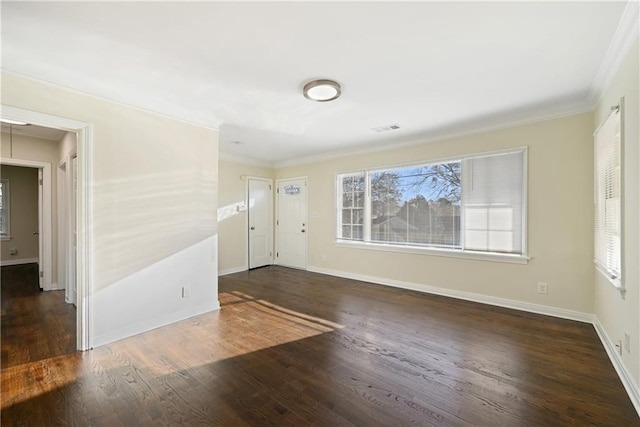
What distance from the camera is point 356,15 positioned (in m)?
1.72

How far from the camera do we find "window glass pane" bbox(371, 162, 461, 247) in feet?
13.8

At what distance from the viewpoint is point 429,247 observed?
→ 14.5 feet

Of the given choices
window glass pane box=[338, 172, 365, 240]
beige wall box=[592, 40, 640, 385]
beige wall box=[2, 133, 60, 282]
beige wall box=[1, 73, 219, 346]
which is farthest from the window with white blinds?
beige wall box=[2, 133, 60, 282]

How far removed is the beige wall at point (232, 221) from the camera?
559 centimetres

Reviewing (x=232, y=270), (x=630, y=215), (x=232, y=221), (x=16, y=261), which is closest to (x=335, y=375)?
(x=630, y=215)

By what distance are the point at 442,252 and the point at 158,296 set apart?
12.4 ft

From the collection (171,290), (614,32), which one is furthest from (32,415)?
(614,32)

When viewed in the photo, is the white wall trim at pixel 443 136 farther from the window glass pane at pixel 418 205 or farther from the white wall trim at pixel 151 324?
the white wall trim at pixel 151 324

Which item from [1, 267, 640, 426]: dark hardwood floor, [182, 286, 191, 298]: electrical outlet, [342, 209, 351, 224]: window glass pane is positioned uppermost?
[342, 209, 351, 224]: window glass pane

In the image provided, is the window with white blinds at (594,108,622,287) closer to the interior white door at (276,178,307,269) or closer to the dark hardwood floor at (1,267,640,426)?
A: the dark hardwood floor at (1,267,640,426)

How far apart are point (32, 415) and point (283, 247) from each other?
4.89 m

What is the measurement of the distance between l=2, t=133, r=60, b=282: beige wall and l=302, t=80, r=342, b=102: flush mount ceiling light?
4412 millimetres

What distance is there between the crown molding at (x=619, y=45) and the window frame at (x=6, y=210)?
1051 centimetres

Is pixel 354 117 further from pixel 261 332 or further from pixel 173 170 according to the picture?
pixel 261 332
